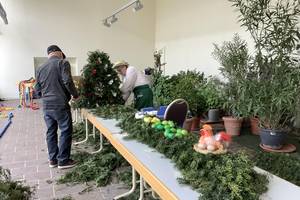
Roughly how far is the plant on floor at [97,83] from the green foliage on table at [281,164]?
2.31 m

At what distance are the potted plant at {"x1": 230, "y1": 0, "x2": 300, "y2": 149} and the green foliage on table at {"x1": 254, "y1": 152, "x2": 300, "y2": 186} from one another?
41 cm

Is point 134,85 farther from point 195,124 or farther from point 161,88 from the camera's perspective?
point 161,88

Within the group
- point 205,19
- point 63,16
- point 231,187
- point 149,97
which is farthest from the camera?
point 63,16

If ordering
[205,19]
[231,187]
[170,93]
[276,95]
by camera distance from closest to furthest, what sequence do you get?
[231,187], [276,95], [170,93], [205,19]

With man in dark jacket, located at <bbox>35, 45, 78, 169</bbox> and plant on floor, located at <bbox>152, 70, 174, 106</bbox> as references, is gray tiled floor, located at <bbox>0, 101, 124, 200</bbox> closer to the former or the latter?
man in dark jacket, located at <bbox>35, 45, 78, 169</bbox>

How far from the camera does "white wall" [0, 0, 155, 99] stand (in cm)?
938

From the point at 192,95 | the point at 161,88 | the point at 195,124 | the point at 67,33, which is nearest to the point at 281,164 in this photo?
the point at 195,124

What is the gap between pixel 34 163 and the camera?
12.7 feet

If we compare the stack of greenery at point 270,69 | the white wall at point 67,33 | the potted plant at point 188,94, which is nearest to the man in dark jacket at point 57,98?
the potted plant at point 188,94

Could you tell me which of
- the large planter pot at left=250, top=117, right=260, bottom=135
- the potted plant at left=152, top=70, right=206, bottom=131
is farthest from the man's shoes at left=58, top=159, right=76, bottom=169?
the large planter pot at left=250, top=117, right=260, bottom=135

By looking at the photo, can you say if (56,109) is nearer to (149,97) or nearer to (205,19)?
(149,97)

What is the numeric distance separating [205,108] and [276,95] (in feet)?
6.52

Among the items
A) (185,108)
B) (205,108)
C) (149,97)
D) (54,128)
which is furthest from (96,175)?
(205,108)

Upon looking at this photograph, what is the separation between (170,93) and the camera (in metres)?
6.57
